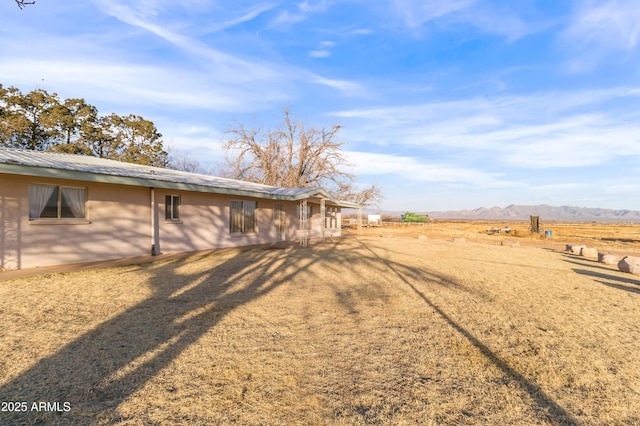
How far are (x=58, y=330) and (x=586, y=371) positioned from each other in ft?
21.6

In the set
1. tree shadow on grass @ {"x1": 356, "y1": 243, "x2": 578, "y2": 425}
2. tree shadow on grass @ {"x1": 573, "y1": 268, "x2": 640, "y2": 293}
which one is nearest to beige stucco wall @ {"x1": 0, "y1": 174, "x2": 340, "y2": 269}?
tree shadow on grass @ {"x1": 356, "y1": 243, "x2": 578, "y2": 425}

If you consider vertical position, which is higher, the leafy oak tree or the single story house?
the leafy oak tree

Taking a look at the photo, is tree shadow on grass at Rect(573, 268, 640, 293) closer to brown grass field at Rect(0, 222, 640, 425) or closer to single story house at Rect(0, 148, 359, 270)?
brown grass field at Rect(0, 222, 640, 425)

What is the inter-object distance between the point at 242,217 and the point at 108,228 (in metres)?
6.05

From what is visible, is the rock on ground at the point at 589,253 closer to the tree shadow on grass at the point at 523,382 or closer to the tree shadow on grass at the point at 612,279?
the tree shadow on grass at the point at 612,279

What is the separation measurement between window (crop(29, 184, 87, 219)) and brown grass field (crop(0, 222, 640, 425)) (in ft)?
6.94

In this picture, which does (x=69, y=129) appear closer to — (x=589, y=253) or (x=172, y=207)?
(x=172, y=207)

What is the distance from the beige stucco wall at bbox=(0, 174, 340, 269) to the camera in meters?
8.66

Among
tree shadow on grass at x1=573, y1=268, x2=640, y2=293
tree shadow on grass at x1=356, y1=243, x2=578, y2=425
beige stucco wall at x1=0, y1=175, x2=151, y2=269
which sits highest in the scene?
beige stucco wall at x1=0, y1=175, x2=151, y2=269

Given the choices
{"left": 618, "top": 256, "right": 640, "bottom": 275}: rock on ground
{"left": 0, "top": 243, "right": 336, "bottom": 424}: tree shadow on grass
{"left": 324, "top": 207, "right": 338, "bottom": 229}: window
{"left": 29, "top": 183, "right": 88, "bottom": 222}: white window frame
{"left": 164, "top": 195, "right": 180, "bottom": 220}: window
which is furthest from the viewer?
{"left": 324, "top": 207, "right": 338, "bottom": 229}: window

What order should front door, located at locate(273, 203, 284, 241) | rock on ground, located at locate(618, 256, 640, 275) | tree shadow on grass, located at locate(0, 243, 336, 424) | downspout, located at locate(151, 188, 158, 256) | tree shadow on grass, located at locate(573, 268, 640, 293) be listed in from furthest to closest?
front door, located at locate(273, 203, 284, 241)
downspout, located at locate(151, 188, 158, 256)
rock on ground, located at locate(618, 256, 640, 275)
tree shadow on grass, located at locate(573, 268, 640, 293)
tree shadow on grass, located at locate(0, 243, 336, 424)

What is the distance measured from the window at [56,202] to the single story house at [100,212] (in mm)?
21

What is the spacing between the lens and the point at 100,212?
10.3m

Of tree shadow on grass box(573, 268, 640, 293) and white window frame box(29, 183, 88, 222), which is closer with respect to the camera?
tree shadow on grass box(573, 268, 640, 293)
